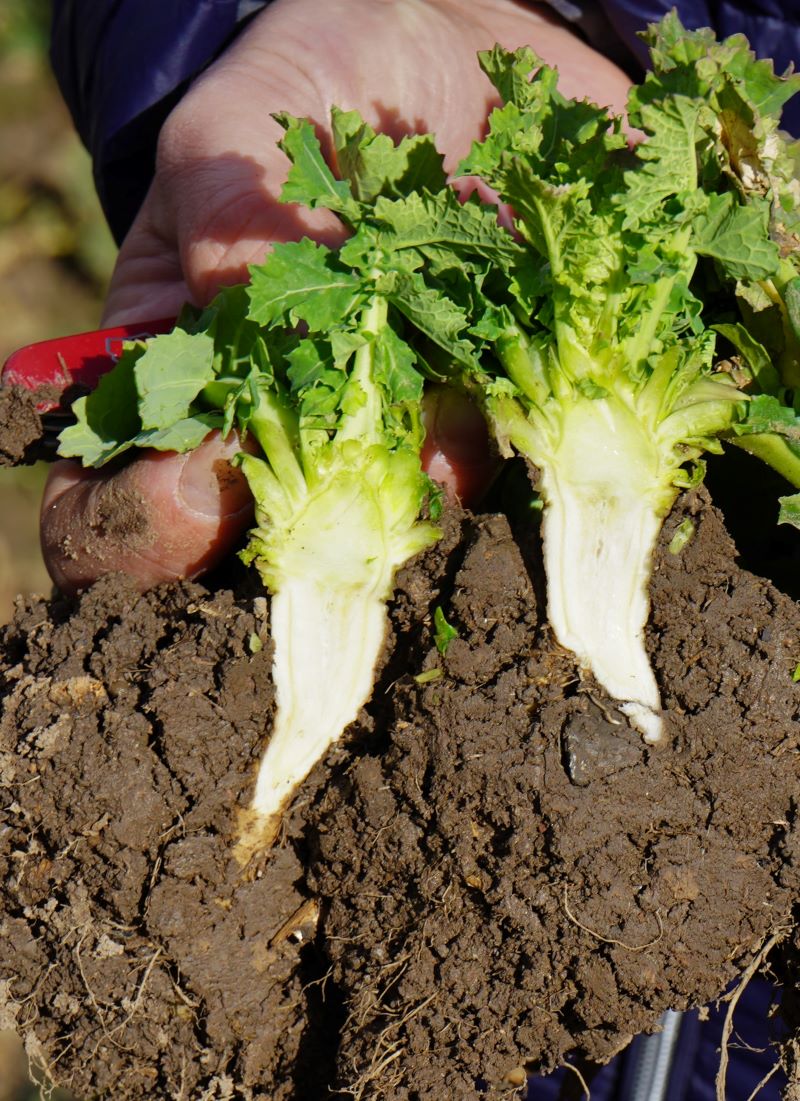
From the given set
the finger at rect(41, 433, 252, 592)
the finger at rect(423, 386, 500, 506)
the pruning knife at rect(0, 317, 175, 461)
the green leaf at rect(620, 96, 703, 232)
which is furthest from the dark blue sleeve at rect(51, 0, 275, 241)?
the green leaf at rect(620, 96, 703, 232)

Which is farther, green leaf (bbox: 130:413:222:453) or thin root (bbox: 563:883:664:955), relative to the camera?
Answer: green leaf (bbox: 130:413:222:453)

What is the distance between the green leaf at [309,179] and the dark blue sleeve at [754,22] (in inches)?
76.1

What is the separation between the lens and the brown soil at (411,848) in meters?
2.24

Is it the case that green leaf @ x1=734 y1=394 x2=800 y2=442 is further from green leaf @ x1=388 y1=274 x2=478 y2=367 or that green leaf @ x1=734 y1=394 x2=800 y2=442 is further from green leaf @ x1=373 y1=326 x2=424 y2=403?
green leaf @ x1=373 y1=326 x2=424 y2=403

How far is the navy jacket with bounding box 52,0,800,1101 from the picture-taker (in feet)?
12.7

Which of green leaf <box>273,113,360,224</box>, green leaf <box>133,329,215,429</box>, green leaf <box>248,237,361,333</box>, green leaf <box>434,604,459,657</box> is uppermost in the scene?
green leaf <box>273,113,360,224</box>

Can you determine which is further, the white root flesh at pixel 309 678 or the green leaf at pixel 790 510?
the white root flesh at pixel 309 678

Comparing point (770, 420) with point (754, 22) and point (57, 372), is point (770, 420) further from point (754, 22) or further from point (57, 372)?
point (754, 22)

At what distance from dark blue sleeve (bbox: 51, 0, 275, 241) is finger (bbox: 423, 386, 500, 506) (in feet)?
6.96

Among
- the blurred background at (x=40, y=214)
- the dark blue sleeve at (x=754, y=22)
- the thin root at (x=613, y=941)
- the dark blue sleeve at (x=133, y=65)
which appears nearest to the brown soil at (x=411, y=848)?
the thin root at (x=613, y=941)

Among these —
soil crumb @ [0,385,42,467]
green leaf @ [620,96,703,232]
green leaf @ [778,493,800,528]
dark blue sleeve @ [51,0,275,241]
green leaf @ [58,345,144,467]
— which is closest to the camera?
green leaf @ [620,96,703,232]

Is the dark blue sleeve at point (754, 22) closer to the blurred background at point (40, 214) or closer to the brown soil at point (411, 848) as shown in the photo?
the brown soil at point (411, 848)

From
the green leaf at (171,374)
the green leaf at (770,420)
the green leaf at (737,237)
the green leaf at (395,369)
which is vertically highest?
the green leaf at (737,237)

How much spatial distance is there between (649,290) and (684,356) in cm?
19
